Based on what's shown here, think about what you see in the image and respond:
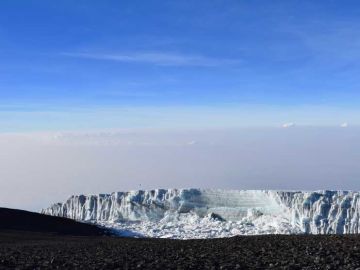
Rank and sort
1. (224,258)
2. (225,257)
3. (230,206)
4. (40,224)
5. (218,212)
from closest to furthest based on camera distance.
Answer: (224,258), (225,257), (40,224), (218,212), (230,206)

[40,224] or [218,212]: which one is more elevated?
[218,212]

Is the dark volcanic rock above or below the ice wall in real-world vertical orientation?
below

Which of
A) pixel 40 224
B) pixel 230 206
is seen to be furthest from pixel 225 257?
pixel 230 206

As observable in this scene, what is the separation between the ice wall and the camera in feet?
145

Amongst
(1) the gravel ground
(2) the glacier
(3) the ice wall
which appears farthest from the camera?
(3) the ice wall

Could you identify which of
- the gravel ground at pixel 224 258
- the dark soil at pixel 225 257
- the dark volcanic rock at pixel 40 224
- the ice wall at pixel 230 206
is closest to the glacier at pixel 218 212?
the ice wall at pixel 230 206

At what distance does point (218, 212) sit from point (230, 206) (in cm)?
226

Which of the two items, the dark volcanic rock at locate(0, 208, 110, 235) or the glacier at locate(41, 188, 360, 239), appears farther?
the dark volcanic rock at locate(0, 208, 110, 235)

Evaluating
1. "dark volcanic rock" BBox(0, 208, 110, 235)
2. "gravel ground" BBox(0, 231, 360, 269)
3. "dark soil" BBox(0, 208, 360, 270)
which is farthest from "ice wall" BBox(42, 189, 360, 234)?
"gravel ground" BBox(0, 231, 360, 269)

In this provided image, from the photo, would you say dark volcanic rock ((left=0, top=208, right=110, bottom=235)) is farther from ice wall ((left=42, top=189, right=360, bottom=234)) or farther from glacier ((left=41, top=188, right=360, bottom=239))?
ice wall ((left=42, top=189, right=360, bottom=234))

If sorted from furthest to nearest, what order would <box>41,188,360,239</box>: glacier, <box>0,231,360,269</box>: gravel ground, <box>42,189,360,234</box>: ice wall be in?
<box>42,189,360,234</box>: ice wall → <box>41,188,360,239</box>: glacier → <box>0,231,360,269</box>: gravel ground

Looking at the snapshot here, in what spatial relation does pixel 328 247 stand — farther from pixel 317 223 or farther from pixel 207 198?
pixel 207 198

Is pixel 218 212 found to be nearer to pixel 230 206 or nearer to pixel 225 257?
pixel 230 206

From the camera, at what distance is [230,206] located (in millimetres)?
53844
